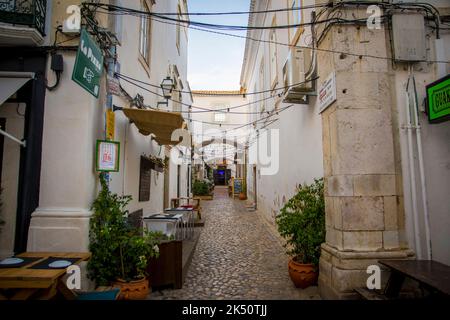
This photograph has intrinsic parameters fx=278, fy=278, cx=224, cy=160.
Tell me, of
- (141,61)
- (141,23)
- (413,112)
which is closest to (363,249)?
(413,112)

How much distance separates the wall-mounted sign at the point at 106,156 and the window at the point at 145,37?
10.6 feet

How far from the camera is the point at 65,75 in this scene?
4.07 metres

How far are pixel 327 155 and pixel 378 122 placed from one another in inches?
31.2

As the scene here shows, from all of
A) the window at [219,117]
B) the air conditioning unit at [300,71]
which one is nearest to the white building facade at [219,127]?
the window at [219,117]

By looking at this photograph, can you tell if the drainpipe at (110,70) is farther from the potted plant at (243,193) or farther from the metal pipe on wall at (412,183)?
the potted plant at (243,193)

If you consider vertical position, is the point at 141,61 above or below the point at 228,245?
above

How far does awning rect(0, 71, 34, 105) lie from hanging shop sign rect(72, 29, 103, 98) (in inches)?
42.4

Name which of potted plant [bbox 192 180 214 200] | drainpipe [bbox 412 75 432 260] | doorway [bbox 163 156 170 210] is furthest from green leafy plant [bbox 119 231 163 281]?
potted plant [bbox 192 180 214 200]

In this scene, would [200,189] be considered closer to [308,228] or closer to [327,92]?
[308,228]

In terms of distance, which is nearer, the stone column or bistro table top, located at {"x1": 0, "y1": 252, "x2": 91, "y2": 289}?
bistro table top, located at {"x1": 0, "y1": 252, "x2": 91, "y2": 289}

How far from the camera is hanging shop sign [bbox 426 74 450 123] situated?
11.3ft

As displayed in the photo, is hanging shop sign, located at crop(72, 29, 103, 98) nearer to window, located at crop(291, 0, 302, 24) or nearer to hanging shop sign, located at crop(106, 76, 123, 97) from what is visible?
hanging shop sign, located at crop(106, 76, 123, 97)
